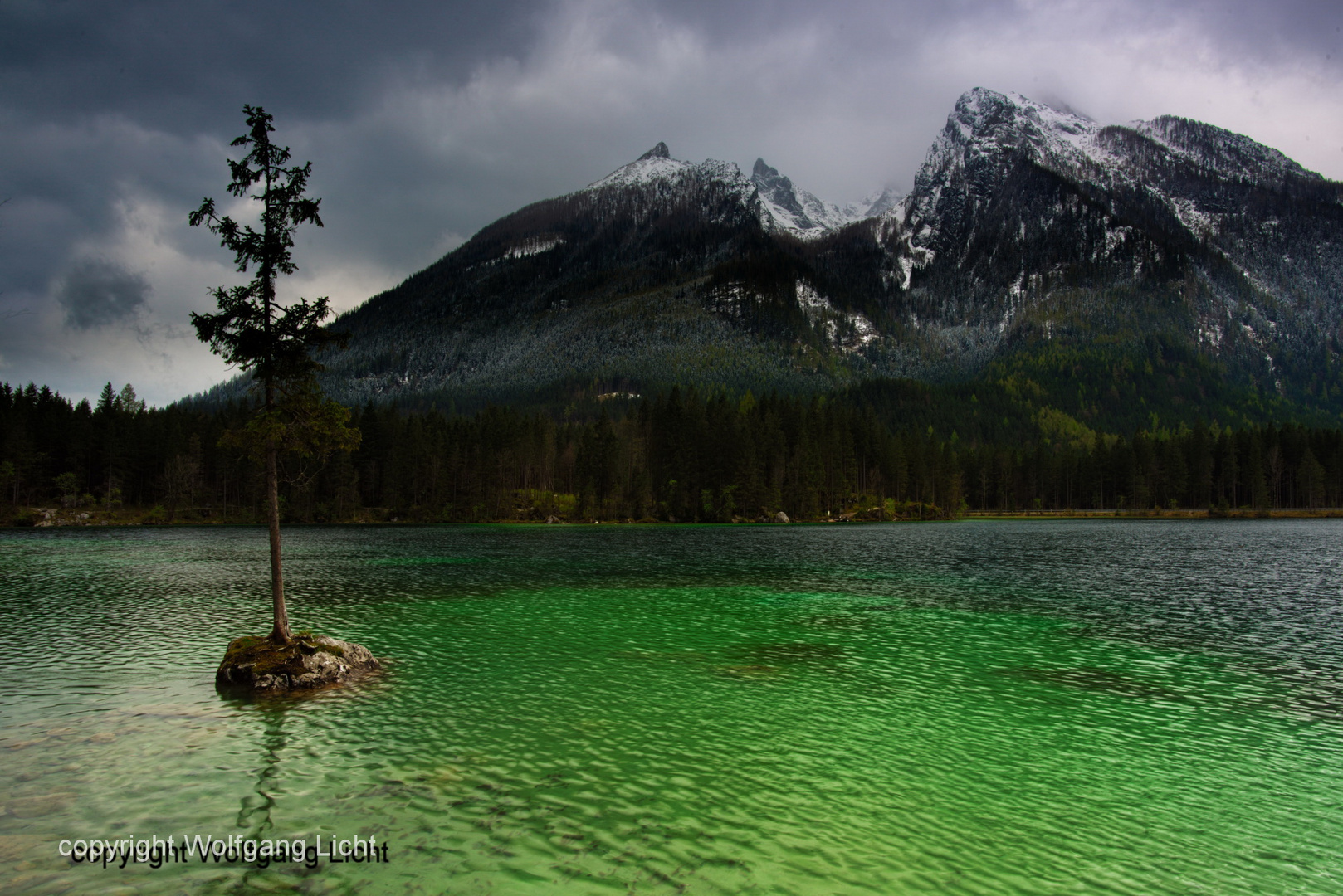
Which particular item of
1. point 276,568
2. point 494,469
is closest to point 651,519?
point 494,469

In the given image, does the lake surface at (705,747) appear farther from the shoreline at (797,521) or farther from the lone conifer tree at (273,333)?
the shoreline at (797,521)

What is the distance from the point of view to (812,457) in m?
149

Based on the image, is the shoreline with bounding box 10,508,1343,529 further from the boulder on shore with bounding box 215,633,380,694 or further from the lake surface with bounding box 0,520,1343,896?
the boulder on shore with bounding box 215,633,380,694

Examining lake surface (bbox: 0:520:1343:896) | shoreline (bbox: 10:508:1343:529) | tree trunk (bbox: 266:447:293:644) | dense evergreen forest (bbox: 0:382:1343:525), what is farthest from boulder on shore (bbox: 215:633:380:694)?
dense evergreen forest (bbox: 0:382:1343:525)

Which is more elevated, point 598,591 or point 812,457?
point 812,457

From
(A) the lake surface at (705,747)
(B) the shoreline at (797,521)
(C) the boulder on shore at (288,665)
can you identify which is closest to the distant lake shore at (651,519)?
(B) the shoreline at (797,521)

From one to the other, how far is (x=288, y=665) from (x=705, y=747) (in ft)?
48.6

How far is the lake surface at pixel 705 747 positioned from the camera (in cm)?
1087

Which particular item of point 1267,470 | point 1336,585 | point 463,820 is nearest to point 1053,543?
point 1336,585

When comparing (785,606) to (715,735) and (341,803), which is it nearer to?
(715,735)

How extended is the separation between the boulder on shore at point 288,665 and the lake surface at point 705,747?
1190mm

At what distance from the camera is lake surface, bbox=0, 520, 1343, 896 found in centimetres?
1087

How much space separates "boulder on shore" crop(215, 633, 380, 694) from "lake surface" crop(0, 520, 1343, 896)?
119cm

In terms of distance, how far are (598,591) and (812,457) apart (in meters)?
111
